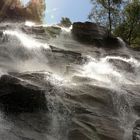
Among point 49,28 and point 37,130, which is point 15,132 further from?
point 49,28

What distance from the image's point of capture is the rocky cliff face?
184 ft

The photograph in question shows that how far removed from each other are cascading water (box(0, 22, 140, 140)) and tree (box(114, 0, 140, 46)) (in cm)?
3053

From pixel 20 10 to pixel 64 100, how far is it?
38081mm

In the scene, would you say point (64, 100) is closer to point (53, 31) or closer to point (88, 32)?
point (53, 31)

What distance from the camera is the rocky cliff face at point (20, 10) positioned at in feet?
184

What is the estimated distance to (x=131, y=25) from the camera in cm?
6044

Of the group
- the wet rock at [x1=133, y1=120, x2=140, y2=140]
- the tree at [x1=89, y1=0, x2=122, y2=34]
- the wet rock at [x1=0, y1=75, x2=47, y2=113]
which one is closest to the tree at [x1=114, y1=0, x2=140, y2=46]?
the tree at [x1=89, y1=0, x2=122, y2=34]

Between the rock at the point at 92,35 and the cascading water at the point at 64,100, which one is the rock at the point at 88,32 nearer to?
the rock at the point at 92,35

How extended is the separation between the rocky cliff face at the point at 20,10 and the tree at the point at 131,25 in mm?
13068

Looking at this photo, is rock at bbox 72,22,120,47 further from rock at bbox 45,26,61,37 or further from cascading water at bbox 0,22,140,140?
cascading water at bbox 0,22,140,140

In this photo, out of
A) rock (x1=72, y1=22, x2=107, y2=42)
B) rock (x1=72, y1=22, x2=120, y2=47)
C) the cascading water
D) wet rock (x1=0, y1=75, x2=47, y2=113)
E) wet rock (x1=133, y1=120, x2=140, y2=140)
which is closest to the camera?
the cascading water

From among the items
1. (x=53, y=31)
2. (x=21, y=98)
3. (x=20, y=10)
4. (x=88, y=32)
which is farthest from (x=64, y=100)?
(x=20, y=10)

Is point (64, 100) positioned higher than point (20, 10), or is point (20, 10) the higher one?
point (20, 10)

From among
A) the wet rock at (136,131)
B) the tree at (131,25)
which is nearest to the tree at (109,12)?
the tree at (131,25)
